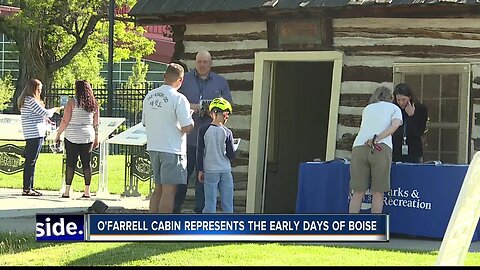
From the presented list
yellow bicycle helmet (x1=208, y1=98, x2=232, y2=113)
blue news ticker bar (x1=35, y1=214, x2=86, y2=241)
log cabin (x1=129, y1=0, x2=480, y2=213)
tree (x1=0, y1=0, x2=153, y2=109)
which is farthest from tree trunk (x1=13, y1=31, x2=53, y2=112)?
blue news ticker bar (x1=35, y1=214, x2=86, y2=241)

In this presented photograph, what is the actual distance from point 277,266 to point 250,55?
206 inches

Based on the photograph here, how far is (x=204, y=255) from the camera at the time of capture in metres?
8.80

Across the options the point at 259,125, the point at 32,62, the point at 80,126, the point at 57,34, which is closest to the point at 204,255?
the point at 259,125

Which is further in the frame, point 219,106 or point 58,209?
point 58,209

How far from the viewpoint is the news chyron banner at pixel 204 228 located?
9.04 m

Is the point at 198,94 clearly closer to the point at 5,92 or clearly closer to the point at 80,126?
the point at 80,126

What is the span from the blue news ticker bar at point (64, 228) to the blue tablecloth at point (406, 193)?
298 cm

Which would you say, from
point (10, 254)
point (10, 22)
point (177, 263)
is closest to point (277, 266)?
point (177, 263)

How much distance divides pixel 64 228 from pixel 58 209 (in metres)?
3.63

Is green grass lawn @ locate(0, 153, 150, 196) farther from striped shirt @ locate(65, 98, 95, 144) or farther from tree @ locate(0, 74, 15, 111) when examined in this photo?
tree @ locate(0, 74, 15, 111)

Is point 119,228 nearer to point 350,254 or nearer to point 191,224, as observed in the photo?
point 191,224

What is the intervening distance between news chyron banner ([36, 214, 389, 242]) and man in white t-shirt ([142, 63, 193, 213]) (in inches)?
25.1

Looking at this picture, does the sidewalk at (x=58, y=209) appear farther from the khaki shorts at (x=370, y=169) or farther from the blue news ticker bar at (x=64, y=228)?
the blue news ticker bar at (x=64, y=228)

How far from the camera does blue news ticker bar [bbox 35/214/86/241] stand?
29.8 ft
